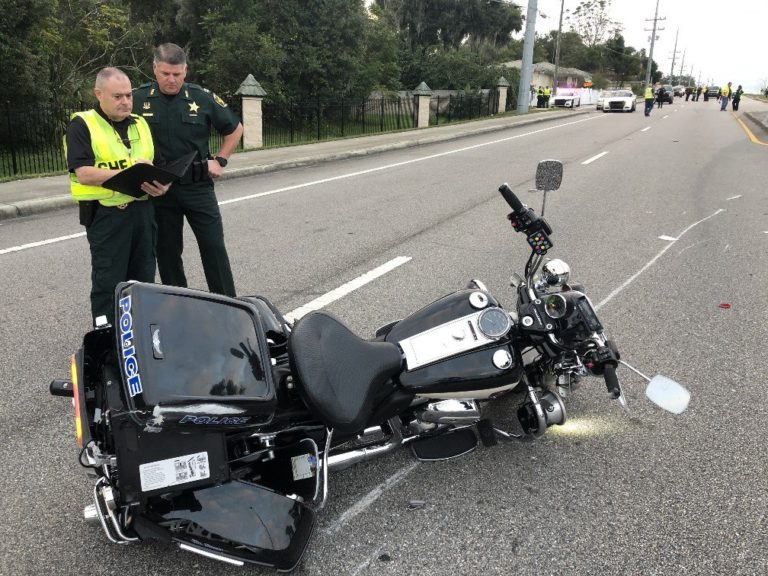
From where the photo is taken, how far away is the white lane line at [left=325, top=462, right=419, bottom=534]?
8.98 ft

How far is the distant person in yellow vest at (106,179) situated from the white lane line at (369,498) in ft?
6.27

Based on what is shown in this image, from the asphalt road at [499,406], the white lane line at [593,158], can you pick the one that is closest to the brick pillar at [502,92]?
the white lane line at [593,158]

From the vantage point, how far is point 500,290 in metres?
5.65

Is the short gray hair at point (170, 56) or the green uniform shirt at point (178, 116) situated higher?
the short gray hair at point (170, 56)

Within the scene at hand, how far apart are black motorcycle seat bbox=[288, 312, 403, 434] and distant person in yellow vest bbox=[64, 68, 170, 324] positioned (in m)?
1.76

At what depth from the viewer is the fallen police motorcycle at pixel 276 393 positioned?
2.15 metres

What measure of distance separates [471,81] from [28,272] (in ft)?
120

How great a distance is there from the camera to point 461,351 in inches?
109

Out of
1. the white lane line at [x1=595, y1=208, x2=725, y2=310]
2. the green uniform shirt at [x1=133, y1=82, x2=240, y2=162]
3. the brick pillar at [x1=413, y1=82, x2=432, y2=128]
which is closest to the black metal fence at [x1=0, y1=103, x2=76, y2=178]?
the green uniform shirt at [x1=133, y1=82, x2=240, y2=162]

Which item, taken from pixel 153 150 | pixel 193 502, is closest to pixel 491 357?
pixel 193 502

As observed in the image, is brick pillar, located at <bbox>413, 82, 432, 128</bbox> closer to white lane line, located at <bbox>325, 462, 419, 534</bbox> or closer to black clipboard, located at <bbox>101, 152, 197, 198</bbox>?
black clipboard, located at <bbox>101, 152, 197, 198</bbox>

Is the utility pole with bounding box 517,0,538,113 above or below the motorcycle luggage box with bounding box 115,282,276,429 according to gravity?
above

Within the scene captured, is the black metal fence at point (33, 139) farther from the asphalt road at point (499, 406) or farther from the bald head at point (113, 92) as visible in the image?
the bald head at point (113, 92)

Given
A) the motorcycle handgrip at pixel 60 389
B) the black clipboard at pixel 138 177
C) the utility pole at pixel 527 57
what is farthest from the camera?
the utility pole at pixel 527 57
